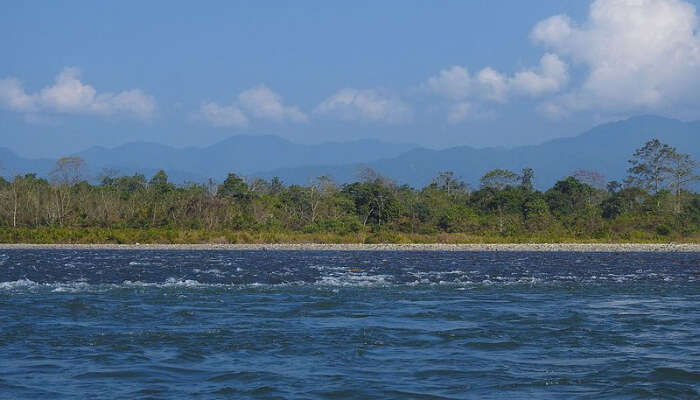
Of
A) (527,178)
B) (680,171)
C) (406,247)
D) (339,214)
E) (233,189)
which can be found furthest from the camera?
(527,178)

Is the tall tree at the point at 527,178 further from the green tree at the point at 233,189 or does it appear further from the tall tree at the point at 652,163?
the green tree at the point at 233,189

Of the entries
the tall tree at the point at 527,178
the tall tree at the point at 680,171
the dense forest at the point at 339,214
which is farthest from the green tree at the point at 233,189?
the tall tree at the point at 680,171

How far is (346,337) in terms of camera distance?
1594cm

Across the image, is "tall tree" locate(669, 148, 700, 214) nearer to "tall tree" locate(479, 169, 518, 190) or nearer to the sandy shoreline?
"tall tree" locate(479, 169, 518, 190)

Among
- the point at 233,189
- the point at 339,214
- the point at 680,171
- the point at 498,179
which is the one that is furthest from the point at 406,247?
the point at 680,171

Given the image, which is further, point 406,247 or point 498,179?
point 498,179

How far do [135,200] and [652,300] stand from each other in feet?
192

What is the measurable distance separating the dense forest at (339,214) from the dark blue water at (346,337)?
3603cm

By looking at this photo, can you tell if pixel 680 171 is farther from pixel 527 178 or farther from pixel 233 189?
pixel 233 189

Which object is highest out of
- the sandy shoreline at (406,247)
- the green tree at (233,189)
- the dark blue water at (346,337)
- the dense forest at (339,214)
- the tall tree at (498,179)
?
the tall tree at (498,179)

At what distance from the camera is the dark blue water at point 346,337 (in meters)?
11.9

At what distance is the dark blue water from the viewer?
1190cm

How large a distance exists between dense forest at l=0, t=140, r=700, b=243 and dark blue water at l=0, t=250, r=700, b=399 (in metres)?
36.0

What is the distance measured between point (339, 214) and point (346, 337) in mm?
56650
